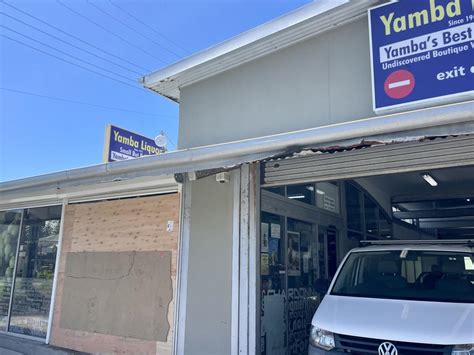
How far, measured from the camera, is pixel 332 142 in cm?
429

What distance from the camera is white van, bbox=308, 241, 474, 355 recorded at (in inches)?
145

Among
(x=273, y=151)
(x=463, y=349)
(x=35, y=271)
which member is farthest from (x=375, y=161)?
(x=35, y=271)

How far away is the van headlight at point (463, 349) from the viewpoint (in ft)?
11.4

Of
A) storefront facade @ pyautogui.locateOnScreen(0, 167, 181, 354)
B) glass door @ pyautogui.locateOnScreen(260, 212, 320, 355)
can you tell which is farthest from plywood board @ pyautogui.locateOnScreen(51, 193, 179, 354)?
glass door @ pyautogui.locateOnScreen(260, 212, 320, 355)

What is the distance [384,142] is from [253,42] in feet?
9.34

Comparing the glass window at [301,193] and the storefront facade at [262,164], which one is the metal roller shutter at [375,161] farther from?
the glass window at [301,193]

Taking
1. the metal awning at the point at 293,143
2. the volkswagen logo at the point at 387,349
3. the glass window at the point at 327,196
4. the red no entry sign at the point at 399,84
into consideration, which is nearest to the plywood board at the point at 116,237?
the metal awning at the point at 293,143

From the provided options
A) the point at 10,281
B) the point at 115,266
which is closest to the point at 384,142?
the point at 115,266

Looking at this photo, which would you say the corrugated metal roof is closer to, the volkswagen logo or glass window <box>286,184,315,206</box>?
glass window <box>286,184,315,206</box>

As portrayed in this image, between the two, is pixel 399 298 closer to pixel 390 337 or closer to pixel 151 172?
pixel 390 337

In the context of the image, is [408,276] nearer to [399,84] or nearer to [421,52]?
[399,84]

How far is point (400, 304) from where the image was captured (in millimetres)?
4258

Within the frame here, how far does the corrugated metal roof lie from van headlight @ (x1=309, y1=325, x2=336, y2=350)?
378 centimetres

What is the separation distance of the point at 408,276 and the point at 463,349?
1.44 m
